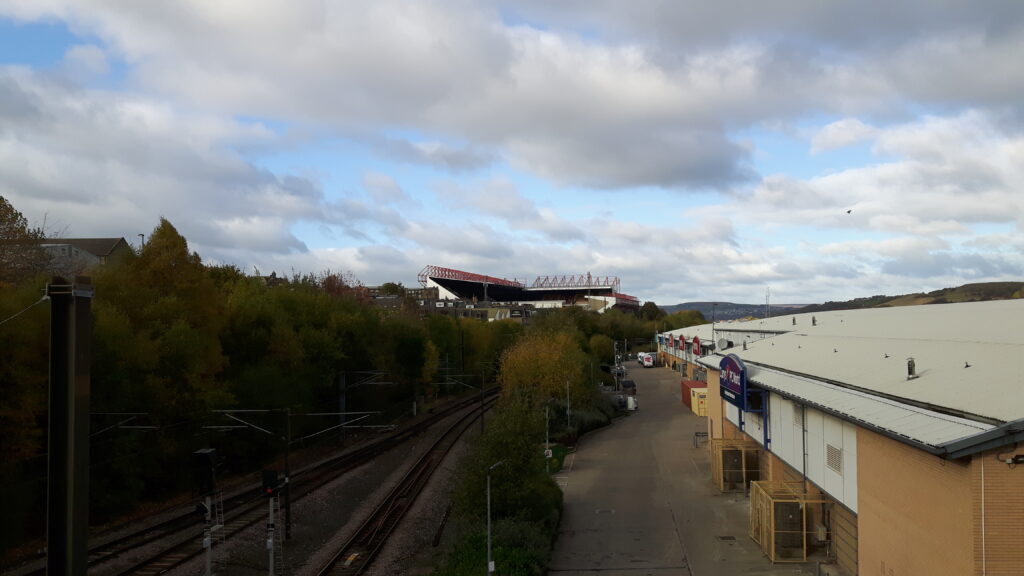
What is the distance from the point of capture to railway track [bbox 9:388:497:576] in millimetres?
18953

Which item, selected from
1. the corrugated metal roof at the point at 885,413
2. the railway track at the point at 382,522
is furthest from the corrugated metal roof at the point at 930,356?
the railway track at the point at 382,522

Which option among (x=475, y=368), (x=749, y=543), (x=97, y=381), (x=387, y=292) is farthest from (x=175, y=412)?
(x=387, y=292)

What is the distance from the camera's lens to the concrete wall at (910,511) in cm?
1091

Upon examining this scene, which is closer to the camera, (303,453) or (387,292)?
(303,453)

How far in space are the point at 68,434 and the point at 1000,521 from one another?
42.3ft

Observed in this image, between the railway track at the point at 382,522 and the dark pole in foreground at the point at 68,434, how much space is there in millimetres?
11629

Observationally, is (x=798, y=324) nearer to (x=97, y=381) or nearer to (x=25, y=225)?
(x=97, y=381)

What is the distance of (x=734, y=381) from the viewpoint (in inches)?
1013

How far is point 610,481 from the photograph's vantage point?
30.9m

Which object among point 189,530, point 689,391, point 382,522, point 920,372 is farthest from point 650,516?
point 689,391

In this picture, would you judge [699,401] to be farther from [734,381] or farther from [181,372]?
[181,372]

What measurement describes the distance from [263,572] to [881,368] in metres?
17.5

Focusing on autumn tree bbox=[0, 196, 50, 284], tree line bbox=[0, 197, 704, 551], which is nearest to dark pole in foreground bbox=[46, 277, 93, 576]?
tree line bbox=[0, 197, 704, 551]

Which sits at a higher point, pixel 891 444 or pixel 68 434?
pixel 68 434
